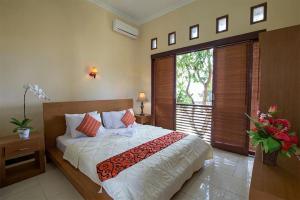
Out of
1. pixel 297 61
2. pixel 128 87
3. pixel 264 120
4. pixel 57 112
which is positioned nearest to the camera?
pixel 264 120

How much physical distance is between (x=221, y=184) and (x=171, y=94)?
2.34 m

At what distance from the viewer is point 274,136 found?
1.16 metres

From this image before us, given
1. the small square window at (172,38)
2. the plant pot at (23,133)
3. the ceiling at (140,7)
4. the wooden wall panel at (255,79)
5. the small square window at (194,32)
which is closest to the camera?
the plant pot at (23,133)

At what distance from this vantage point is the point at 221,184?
6.83 ft

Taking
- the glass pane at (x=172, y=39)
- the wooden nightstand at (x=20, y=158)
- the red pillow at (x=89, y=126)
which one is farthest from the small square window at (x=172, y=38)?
the wooden nightstand at (x=20, y=158)

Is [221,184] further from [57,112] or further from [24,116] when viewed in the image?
[24,116]

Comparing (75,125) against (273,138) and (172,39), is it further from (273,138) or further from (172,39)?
(172,39)

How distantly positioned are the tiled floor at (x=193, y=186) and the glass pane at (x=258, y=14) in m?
2.62

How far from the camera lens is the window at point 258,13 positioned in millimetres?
2648

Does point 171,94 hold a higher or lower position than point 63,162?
higher

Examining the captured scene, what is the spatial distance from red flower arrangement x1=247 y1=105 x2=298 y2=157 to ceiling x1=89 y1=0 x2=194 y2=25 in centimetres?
332

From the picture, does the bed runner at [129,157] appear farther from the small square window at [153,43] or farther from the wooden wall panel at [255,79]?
the small square window at [153,43]

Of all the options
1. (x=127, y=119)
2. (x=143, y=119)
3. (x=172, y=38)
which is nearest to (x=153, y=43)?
(x=172, y=38)

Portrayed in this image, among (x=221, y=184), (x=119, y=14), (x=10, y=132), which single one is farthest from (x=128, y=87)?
(x=221, y=184)
